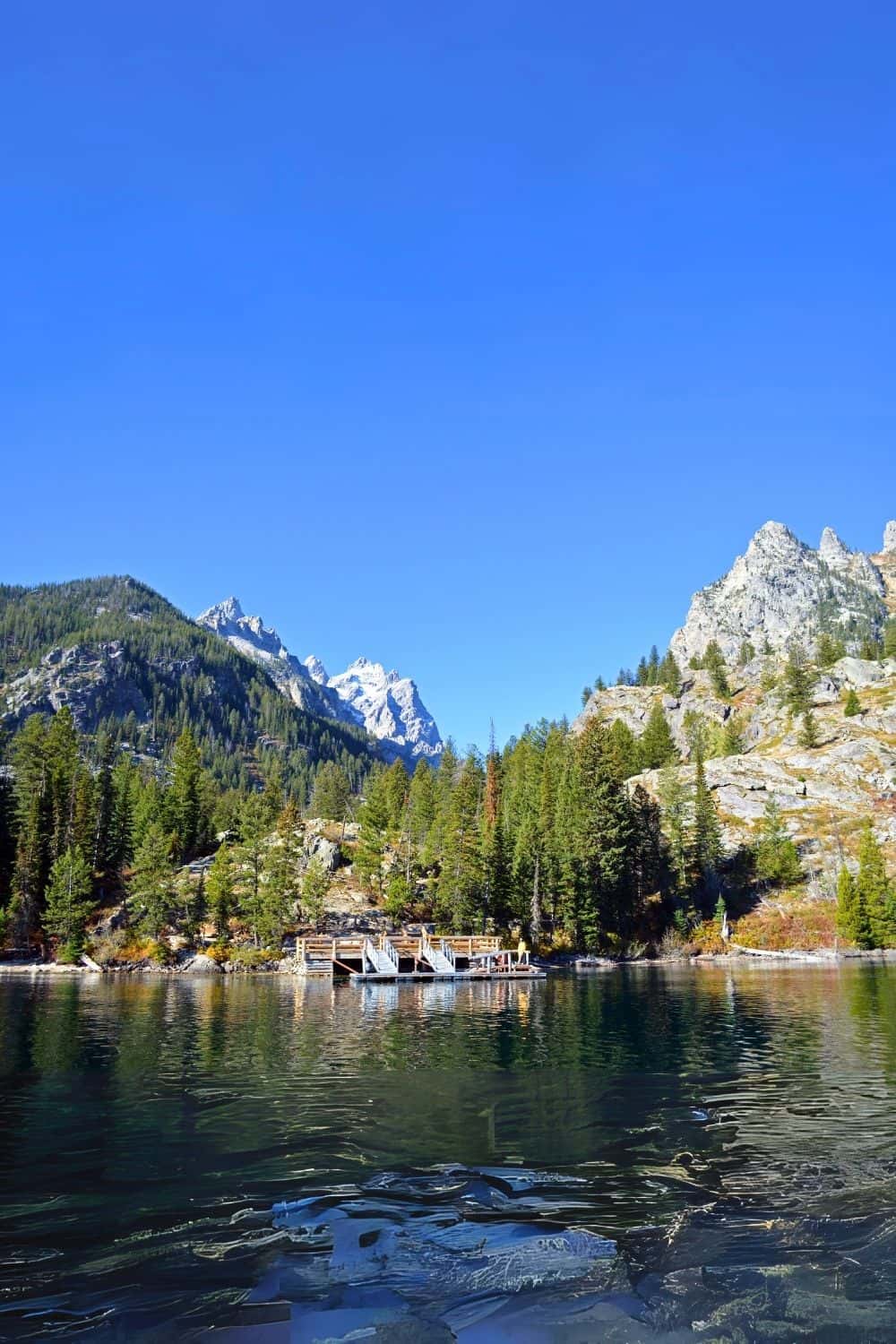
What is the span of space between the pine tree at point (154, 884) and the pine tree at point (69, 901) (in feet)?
18.5

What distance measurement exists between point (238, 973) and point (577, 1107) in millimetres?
73928

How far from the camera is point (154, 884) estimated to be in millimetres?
99125

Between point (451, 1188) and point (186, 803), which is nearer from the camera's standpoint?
point (451, 1188)

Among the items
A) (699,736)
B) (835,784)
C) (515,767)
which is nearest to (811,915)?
(835,784)

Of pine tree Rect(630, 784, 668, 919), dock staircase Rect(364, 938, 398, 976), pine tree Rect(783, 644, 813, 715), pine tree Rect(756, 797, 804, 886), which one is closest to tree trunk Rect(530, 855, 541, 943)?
pine tree Rect(630, 784, 668, 919)

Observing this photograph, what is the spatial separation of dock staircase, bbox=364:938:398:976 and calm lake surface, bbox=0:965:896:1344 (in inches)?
1762

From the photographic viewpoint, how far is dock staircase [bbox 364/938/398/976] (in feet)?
271

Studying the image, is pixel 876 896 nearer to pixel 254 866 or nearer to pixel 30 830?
pixel 254 866

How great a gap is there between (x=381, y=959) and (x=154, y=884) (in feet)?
105

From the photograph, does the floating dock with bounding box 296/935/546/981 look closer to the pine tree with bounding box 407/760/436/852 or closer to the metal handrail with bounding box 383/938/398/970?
the metal handrail with bounding box 383/938/398/970

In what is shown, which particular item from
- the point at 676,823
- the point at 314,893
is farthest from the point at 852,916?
the point at 314,893

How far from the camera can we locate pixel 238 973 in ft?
300

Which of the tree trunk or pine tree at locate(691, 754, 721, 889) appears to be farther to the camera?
pine tree at locate(691, 754, 721, 889)

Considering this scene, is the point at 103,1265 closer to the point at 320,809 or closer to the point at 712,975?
the point at 712,975
